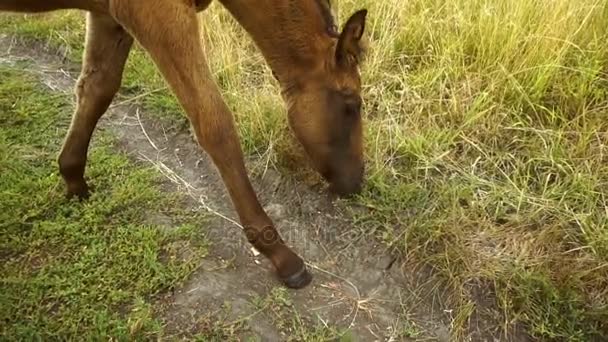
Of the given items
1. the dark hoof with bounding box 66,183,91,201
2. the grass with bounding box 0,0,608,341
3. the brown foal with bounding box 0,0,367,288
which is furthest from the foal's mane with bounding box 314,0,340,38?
the dark hoof with bounding box 66,183,91,201

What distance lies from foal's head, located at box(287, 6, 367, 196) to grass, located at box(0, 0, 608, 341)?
0.38 metres

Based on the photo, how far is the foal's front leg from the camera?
2.51 m

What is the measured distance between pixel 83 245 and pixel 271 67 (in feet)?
3.67

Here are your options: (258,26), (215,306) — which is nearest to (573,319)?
(215,306)

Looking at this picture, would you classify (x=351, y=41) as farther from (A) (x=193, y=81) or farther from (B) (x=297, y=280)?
(B) (x=297, y=280)

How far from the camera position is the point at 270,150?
362cm

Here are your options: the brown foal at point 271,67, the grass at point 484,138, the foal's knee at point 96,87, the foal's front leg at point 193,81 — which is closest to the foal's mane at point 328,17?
the brown foal at point 271,67

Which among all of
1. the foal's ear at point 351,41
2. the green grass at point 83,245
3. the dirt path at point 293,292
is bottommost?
the dirt path at point 293,292

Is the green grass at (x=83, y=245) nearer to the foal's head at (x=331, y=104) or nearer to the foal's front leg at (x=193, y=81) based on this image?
the foal's front leg at (x=193, y=81)

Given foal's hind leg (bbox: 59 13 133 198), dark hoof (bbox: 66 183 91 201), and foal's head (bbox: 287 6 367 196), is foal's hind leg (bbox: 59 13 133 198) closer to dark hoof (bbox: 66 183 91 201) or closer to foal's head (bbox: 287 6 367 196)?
dark hoof (bbox: 66 183 91 201)

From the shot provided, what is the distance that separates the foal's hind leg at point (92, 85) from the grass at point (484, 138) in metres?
0.80

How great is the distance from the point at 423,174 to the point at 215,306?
1257 millimetres

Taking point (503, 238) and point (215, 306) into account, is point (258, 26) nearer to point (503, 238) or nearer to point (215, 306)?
point (215, 306)

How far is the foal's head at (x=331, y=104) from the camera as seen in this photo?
2.96 m
